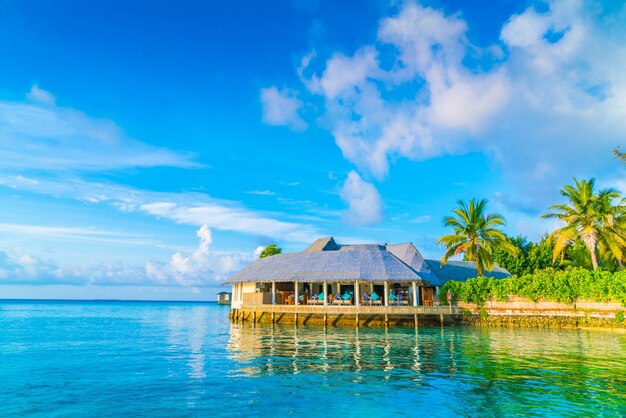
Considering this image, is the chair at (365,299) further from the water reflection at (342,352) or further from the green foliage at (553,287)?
the green foliage at (553,287)

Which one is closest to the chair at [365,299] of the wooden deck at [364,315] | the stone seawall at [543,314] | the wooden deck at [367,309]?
the wooden deck at [367,309]

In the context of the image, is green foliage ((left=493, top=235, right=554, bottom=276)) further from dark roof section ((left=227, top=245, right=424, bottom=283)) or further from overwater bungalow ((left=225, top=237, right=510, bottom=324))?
dark roof section ((left=227, top=245, right=424, bottom=283))

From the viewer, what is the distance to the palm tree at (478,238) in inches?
1750

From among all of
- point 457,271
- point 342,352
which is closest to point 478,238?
point 457,271

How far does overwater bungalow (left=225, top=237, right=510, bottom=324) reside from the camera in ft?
125

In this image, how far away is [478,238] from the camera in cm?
4516

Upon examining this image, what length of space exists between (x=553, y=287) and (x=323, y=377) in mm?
27124

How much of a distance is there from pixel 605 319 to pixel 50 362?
36987 millimetres

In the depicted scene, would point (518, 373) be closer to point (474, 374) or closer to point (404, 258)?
point (474, 374)

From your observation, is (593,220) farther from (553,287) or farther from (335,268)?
(335,268)

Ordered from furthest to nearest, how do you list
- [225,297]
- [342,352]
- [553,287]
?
1. [225,297]
2. [553,287]
3. [342,352]

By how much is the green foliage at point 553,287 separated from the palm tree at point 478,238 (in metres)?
5.14

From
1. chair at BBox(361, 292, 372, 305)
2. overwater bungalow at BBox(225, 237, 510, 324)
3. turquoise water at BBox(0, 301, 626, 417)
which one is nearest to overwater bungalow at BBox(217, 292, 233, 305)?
overwater bungalow at BBox(225, 237, 510, 324)

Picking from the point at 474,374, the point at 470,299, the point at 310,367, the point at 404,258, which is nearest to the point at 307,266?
the point at 404,258
